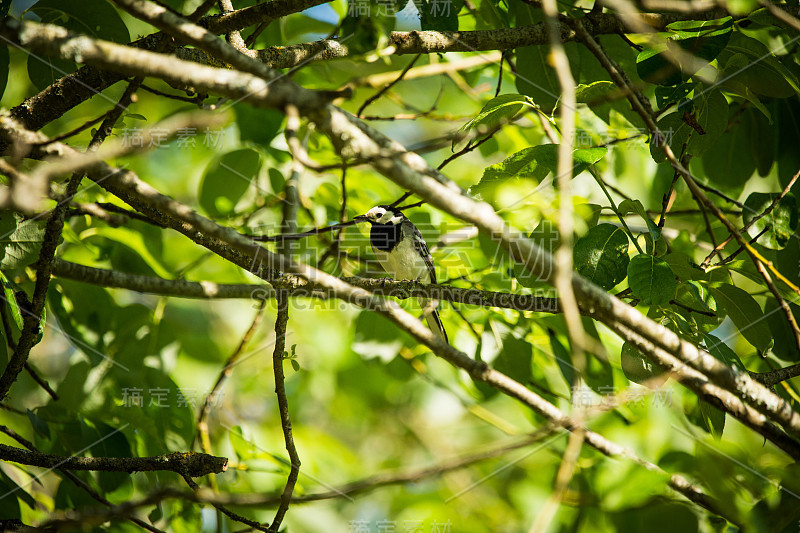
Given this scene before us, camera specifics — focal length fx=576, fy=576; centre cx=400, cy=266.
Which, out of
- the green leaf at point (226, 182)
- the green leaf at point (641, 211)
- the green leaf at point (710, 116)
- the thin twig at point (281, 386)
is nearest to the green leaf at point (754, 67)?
the green leaf at point (710, 116)

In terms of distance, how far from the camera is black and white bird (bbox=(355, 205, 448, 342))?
4.01 meters

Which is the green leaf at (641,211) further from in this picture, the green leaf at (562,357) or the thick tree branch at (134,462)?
the thick tree branch at (134,462)

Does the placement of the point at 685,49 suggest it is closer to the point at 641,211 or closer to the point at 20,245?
the point at 641,211

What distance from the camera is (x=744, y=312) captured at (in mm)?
2182

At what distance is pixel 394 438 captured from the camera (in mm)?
6984

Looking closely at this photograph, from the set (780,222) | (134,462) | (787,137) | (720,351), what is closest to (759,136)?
(787,137)

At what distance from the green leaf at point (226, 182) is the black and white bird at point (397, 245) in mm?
894

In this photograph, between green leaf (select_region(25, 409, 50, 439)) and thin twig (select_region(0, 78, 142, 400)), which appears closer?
thin twig (select_region(0, 78, 142, 400))

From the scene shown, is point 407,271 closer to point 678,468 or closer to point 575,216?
point 575,216

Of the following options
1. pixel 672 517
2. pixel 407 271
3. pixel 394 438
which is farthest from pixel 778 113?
pixel 394 438

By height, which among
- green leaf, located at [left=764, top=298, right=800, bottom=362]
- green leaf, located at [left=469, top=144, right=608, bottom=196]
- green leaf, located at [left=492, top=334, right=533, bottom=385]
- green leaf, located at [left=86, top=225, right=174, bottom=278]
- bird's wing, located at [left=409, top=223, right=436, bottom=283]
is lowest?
green leaf, located at [left=492, top=334, right=533, bottom=385]

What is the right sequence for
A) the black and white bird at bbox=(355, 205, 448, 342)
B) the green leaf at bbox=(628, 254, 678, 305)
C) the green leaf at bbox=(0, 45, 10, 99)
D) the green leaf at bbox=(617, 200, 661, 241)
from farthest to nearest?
the black and white bird at bbox=(355, 205, 448, 342), the green leaf at bbox=(0, 45, 10, 99), the green leaf at bbox=(617, 200, 661, 241), the green leaf at bbox=(628, 254, 678, 305)

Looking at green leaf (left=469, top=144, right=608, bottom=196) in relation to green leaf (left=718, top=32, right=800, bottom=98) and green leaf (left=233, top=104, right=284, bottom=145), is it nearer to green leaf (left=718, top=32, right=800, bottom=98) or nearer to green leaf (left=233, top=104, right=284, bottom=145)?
green leaf (left=718, top=32, right=800, bottom=98)

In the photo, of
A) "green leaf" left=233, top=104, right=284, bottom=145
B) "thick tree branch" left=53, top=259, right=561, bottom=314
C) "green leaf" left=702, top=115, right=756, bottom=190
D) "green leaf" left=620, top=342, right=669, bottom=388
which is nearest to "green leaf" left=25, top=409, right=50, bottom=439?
"thick tree branch" left=53, top=259, right=561, bottom=314
